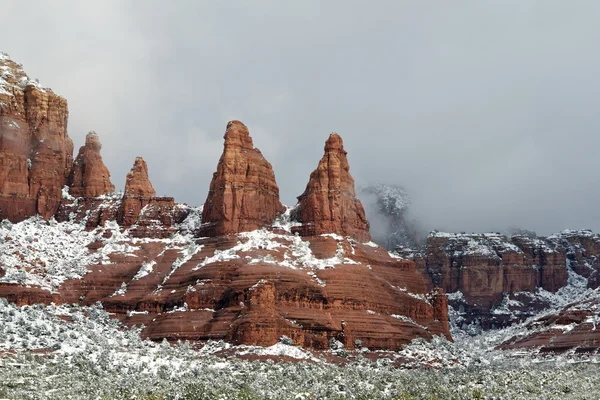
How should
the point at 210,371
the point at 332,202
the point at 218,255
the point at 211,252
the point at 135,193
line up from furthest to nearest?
1. the point at 135,193
2. the point at 332,202
3. the point at 211,252
4. the point at 218,255
5. the point at 210,371

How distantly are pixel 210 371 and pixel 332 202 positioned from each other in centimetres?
6238

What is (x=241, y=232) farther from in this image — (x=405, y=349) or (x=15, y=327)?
(x=15, y=327)

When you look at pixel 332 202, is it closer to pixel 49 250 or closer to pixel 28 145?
pixel 49 250

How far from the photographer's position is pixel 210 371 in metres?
112

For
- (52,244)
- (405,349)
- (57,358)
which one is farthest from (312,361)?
(52,244)

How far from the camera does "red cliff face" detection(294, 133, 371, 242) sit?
167500mm

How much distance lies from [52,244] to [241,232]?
112 feet

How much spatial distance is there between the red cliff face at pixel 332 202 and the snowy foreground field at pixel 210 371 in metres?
27.8

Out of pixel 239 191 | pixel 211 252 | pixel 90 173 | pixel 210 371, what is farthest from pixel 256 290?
pixel 90 173

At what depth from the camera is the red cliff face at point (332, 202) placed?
167500 millimetres

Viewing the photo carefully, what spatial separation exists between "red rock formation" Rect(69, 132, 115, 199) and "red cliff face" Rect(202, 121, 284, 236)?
25707 mm

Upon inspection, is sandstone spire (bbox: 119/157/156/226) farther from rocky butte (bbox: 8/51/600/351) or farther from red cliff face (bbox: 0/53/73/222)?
red cliff face (bbox: 0/53/73/222)

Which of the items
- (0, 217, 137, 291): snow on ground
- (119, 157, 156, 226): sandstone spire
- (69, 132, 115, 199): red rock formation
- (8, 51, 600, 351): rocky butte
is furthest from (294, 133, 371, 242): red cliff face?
(69, 132, 115, 199): red rock formation

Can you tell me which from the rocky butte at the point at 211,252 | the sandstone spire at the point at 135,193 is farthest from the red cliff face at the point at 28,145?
the sandstone spire at the point at 135,193
